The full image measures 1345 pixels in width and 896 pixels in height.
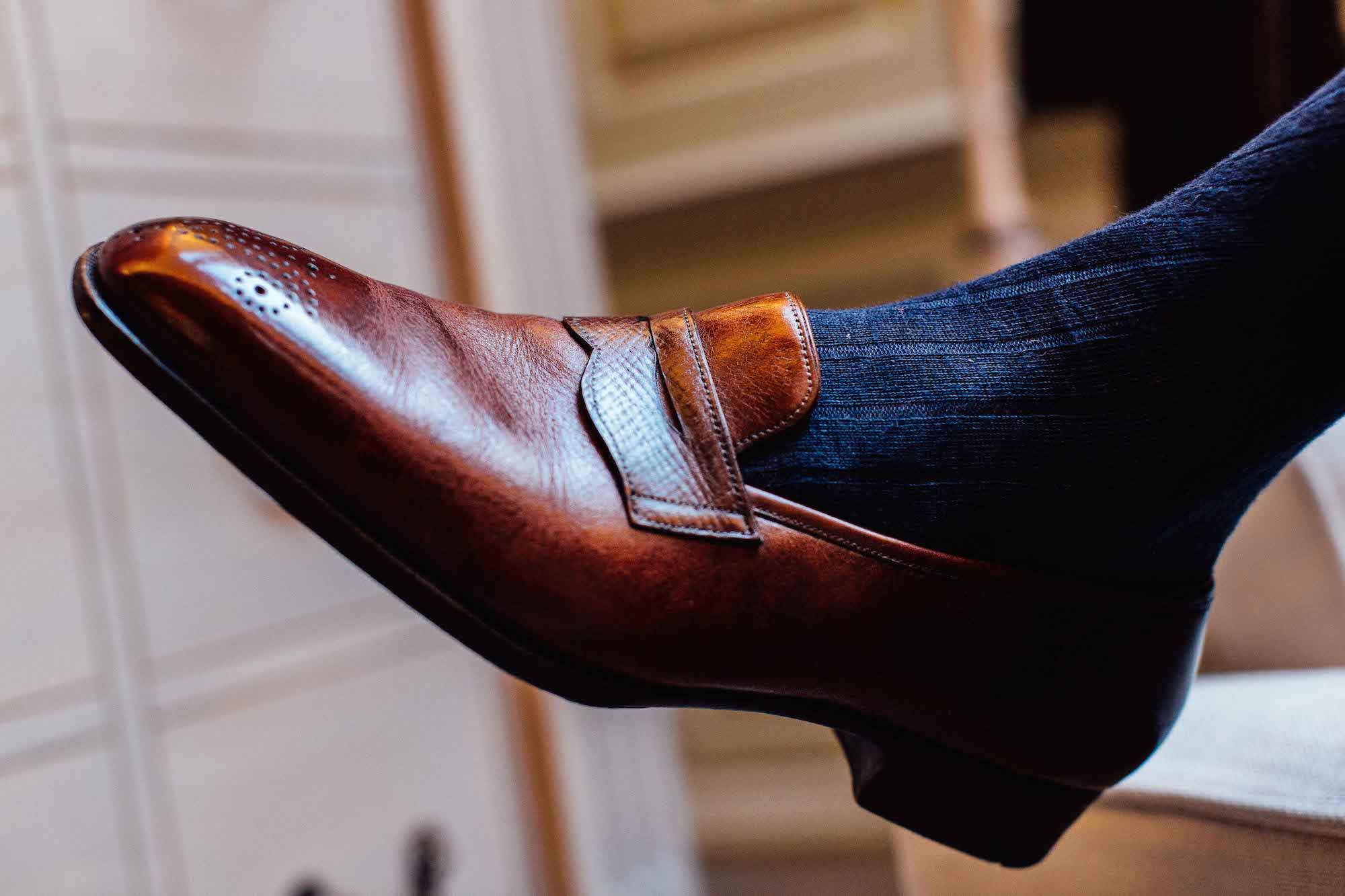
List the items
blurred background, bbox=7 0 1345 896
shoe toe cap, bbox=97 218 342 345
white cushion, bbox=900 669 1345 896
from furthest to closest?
blurred background, bbox=7 0 1345 896, white cushion, bbox=900 669 1345 896, shoe toe cap, bbox=97 218 342 345

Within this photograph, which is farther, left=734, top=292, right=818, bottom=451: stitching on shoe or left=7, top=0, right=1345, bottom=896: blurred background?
left=7, top=0, right=1345, bottom=896: blurred background

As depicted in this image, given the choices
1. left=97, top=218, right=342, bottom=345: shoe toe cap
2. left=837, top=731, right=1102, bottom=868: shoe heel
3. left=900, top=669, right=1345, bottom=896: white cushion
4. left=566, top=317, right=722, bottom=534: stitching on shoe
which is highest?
left=97, top=218, right=342, bottom=345: shoe toe cap

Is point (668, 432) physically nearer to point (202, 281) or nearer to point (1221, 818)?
point (202, 281)

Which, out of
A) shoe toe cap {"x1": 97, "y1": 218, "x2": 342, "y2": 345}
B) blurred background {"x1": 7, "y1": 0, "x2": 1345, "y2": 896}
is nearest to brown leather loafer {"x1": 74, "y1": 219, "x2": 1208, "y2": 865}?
shoe toe cap {"x1": 97, "y1": 218, "x2": 342, "y2": 345}

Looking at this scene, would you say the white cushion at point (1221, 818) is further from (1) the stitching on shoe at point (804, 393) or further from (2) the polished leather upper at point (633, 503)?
(1) the stitching on shoe at point (804, 393)

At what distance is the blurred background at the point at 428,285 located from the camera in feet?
2.62

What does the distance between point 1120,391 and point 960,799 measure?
17 centimetres

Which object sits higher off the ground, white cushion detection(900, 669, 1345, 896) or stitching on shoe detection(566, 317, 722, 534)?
stitching on shoe detection(566, 317, 722, 534)

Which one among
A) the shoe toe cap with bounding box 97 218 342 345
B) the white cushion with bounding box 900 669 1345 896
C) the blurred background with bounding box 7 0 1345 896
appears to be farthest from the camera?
the blurred background with bounding box 7 0 1345 896

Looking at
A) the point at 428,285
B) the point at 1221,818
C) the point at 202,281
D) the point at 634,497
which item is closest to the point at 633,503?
the point at 634,497

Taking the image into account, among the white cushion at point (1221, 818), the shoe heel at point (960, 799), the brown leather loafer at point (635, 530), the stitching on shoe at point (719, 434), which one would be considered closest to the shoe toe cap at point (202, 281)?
the brown leather loafer at point (635, 530)

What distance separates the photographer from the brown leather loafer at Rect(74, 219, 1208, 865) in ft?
1.02

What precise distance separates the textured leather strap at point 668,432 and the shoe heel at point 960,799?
4.7 inches

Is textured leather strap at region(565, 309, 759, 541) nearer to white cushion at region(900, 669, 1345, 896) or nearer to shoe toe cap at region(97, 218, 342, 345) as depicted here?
shoe toe cap at region(97, 218, 342, 345)
